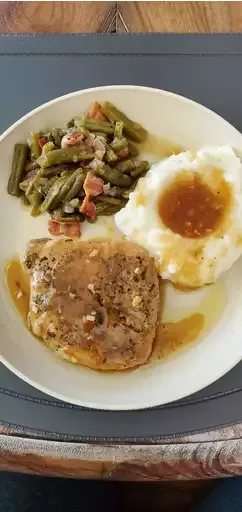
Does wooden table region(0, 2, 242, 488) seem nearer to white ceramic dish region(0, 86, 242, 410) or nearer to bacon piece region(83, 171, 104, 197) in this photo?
white ceramic dish region(0, 86, 242, 410)

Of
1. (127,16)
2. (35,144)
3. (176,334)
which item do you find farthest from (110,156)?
(176,334)

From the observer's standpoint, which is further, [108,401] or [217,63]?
[217,63]

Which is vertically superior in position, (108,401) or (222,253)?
(222,253)

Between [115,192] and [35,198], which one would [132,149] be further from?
[35,198]

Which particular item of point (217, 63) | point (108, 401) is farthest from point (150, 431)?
point (217, 63)

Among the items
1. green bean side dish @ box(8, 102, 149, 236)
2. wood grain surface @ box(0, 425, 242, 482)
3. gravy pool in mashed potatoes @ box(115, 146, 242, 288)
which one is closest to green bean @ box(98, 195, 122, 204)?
green bean side dish @ box(8, 102, 149, 236)

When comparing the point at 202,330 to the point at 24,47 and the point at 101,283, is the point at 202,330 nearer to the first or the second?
the point at 101,283
